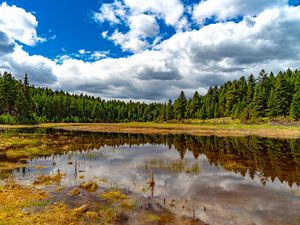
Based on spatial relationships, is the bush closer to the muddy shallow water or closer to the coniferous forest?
the coniferous forest

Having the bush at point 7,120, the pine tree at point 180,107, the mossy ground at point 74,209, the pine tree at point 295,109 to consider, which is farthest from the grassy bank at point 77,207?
the pine tree at point 180,107

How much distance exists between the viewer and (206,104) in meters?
138

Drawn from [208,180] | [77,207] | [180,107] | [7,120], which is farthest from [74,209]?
[180,107]

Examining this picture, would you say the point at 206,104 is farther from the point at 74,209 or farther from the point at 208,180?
the point at 74,209

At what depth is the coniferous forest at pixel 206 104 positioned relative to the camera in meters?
102

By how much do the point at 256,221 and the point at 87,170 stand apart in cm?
1755

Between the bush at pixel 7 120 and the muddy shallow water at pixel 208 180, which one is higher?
the bush at pixel 7 120

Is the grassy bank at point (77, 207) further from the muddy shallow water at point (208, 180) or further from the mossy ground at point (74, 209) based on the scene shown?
the muddy shallow water at point (208, 180)

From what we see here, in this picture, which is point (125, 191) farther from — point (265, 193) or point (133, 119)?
point (133, 119)

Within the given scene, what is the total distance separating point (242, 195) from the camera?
2088 centimetres

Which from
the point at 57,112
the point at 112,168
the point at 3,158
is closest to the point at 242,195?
the point at 112,168

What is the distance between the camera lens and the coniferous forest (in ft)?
335

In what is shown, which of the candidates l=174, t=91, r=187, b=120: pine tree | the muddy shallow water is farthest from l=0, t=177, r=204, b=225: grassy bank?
l=174, t=91, r=187, b=120: pine tree

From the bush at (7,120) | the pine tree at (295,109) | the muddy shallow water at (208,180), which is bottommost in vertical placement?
the muddy shallow water at (208,180)
